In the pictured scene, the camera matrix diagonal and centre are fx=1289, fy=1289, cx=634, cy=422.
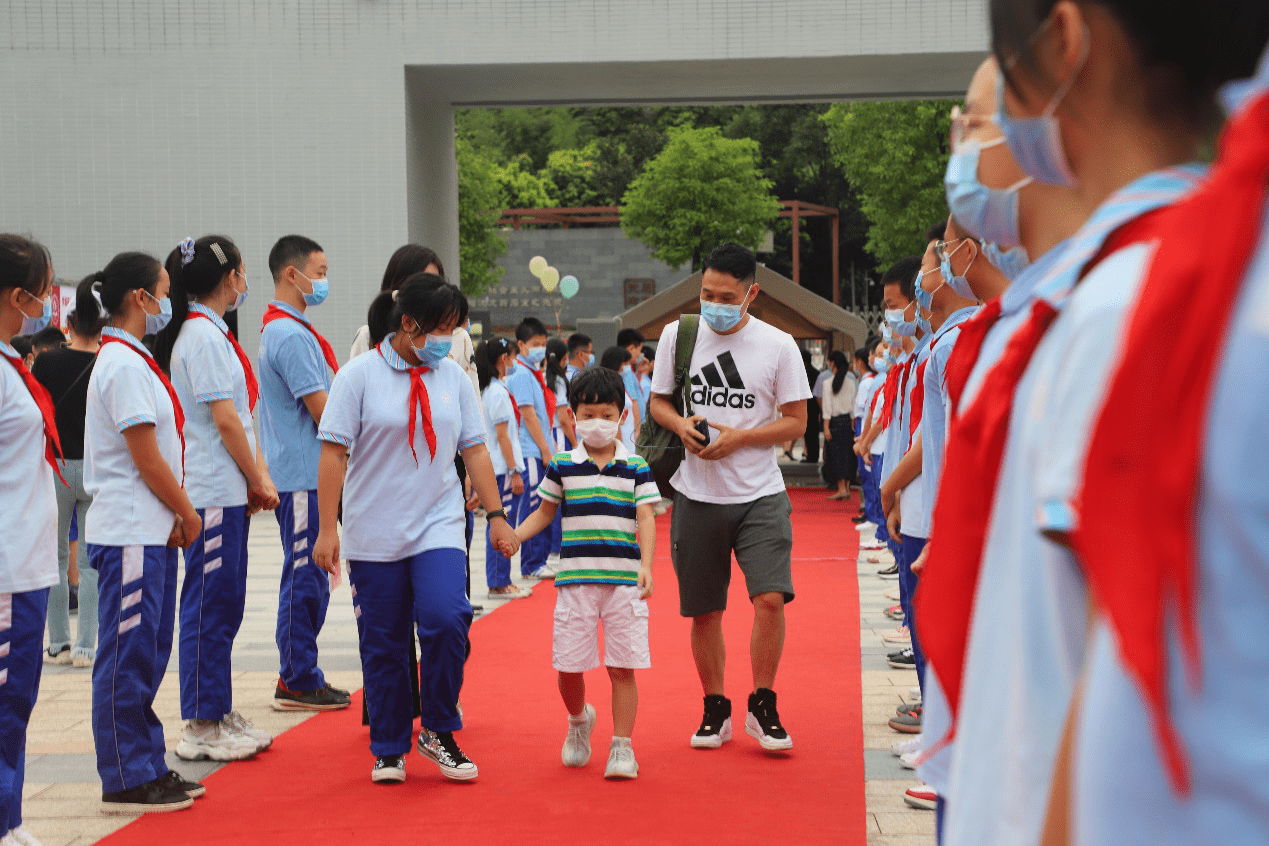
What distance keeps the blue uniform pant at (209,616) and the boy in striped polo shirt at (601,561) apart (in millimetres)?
1256

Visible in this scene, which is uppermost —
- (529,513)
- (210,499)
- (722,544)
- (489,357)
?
(489,357)

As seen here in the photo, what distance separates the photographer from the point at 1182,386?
93 centimetres

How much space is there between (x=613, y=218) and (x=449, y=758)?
40013 millimetres

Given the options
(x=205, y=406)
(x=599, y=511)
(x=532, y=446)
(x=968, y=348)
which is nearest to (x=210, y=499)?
(x=205, y=406)

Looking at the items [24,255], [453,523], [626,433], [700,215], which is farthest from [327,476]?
[700,215]

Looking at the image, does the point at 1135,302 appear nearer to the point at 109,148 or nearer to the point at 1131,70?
the point at 1131,70

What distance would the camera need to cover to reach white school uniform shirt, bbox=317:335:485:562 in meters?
4.81

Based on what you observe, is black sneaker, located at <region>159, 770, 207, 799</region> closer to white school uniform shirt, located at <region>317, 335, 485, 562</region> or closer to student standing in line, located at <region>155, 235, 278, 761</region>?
student standing in line, located at <region>155, 235, 278, 761</region>

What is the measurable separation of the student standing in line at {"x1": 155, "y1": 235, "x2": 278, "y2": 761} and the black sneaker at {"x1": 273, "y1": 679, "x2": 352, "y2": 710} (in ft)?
2.37

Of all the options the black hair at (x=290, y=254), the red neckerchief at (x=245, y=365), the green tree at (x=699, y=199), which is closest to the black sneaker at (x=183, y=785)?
the red neckerchief at (x=245, y=365)

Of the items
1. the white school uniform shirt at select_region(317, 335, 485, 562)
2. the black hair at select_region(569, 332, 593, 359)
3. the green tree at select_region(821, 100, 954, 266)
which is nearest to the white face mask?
the white school uniform shirt at select_region(317, 335, 485, 562)

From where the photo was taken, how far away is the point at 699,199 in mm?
34906

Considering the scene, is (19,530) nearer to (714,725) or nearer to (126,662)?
(126,662)

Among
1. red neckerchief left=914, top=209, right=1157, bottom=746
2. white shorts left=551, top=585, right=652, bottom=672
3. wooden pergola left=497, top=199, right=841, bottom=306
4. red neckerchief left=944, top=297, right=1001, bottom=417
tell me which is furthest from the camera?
wooden pergola left=497, top=199, right=841, bottom=306
